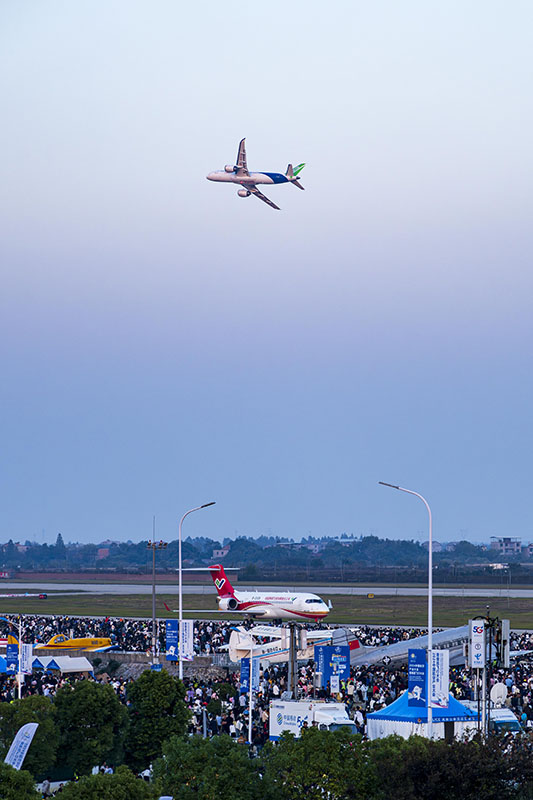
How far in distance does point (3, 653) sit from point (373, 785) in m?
56.7

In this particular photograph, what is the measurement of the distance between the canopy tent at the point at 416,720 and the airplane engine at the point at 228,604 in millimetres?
59977

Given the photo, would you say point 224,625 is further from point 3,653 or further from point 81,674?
point 81,674

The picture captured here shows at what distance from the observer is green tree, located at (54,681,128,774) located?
42.1 meters

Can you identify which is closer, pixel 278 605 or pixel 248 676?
pixel 248 676

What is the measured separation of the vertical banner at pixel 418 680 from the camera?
4375 cm

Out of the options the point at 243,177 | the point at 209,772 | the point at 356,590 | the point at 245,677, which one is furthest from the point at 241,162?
the point at 356,590

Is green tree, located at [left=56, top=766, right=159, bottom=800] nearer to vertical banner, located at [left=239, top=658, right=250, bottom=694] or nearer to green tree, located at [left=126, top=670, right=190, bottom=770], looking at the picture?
green tree, located at [left=126, top=670, right=190, bottom=770]

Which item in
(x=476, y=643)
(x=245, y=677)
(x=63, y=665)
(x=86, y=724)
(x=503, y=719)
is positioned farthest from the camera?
(x=63, y=665)

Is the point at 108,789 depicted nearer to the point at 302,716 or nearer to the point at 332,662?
the point at 302,716

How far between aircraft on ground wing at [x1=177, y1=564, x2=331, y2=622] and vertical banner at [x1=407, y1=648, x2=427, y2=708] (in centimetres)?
5844

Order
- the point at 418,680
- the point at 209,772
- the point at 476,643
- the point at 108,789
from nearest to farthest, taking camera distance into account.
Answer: the point at 108,789 < the point at 209,772 < the point at 476,643 < the point at 418,680

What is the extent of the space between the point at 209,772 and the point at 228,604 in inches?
2887

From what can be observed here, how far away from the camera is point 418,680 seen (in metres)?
43.9

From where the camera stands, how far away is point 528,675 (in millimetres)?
63500
